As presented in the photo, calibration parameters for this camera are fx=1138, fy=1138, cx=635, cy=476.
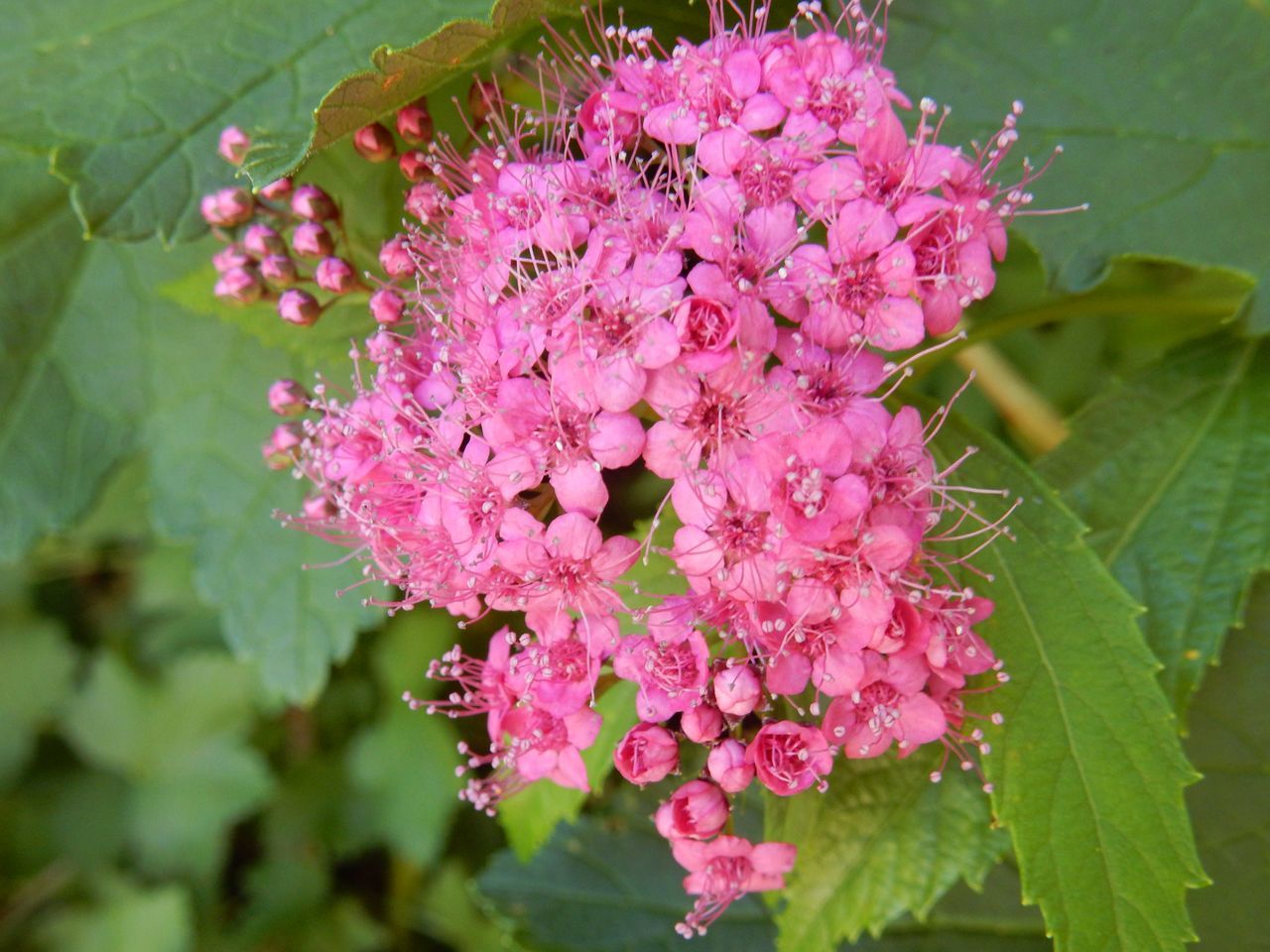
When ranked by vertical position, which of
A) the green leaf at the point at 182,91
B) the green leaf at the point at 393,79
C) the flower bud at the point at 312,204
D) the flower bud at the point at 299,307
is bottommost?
the flower bud at the point at 299,307

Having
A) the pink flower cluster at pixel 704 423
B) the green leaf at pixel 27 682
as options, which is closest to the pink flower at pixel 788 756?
the pink flower cluster at pixel 704 423

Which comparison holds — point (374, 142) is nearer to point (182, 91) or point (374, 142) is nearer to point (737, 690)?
point (182, 91)

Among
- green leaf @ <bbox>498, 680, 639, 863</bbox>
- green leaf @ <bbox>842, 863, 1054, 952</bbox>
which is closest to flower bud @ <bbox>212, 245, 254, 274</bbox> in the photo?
green leaf @ <bbox>498, 680, 639, 863</bbox>

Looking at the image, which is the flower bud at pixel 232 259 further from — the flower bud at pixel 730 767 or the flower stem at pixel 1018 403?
the flower stem at pixel 1018 403

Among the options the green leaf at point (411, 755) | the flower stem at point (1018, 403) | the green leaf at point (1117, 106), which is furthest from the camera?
the green leaf at point (411, 755)

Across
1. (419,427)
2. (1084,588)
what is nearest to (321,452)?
(419,427)

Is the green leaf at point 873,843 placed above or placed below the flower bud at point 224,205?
below

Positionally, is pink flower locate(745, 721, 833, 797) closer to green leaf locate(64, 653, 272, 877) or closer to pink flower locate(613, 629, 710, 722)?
pink flower locate(613, 629, 710, 722)
